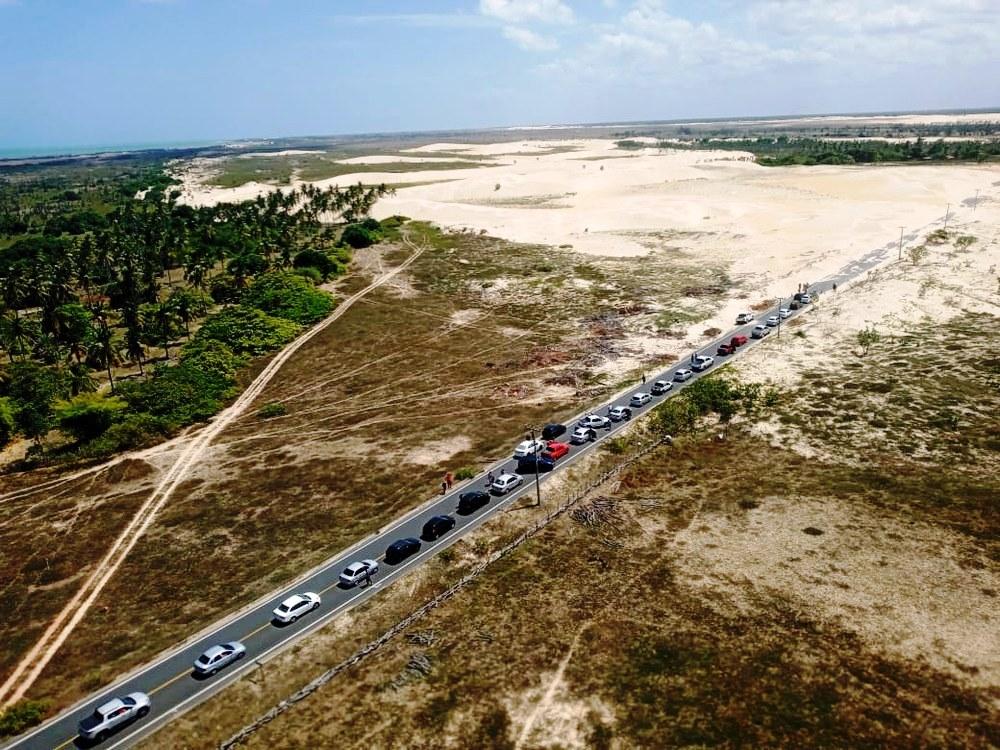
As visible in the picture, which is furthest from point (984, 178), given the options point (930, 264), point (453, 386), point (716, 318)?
point (453, 386)

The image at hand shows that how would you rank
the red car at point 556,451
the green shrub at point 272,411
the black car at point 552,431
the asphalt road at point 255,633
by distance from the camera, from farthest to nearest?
the green shrub at point 272,411 < the black car at point 552,431 < the red car at point 556,451 < the asphalt road at point 255,633

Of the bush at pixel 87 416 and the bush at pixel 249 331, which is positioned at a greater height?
the bush at pixel 249 331

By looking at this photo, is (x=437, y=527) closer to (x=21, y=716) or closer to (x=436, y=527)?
(x=436, y=527)

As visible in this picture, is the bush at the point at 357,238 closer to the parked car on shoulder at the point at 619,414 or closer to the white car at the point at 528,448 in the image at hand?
the parked car on shoulder at the point at 619,414

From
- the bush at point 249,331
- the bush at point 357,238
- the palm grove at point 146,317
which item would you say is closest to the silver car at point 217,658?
the palm grove at point 146,317

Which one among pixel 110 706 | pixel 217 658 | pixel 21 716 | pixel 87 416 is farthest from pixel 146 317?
pixel 110 706

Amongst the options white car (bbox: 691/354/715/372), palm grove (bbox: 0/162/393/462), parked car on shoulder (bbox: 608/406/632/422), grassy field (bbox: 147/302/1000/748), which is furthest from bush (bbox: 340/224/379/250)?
grassy field (bbox: 147/302/1000/748)

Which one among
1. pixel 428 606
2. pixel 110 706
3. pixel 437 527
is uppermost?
pixel 437 527
